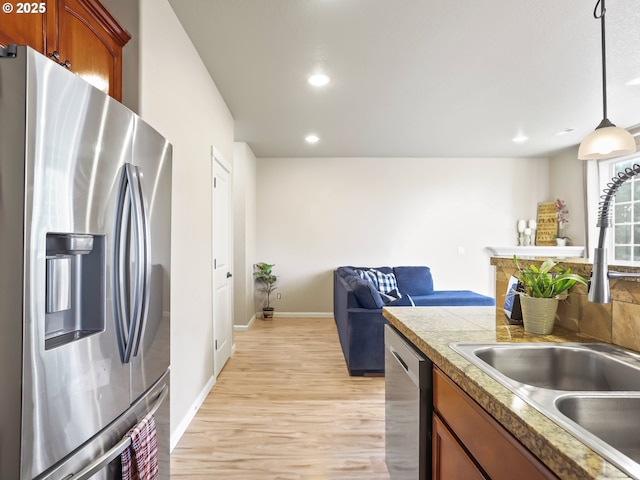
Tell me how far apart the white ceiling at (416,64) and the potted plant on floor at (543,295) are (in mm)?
1638

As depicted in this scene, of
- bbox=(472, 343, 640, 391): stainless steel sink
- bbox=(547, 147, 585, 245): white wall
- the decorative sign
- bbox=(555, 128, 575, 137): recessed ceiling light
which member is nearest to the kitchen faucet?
bbox=(472, 343, 640, 391): stainless steel sink

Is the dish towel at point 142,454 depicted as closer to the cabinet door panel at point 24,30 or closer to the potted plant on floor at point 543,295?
the cabinet door panel at point 24,30

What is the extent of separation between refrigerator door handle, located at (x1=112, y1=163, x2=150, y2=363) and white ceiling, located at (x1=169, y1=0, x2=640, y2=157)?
4.84 ft

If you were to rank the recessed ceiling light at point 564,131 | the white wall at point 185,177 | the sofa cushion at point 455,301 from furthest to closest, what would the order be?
the sofa cushion at point 455,301 < the recessed ceiling light at point 564,131 < the white wall at point 185,177

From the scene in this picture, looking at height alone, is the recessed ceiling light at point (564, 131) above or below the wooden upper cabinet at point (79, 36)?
above

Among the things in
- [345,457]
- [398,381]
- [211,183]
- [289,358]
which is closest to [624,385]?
[398,381]

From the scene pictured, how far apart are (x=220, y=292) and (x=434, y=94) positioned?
9.18 ft

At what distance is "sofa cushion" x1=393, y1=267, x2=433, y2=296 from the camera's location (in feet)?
17.2

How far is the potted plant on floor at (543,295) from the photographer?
1.33m

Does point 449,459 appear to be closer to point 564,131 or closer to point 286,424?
point 286,424

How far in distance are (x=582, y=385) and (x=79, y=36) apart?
7.38ft

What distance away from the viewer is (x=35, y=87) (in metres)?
0.80

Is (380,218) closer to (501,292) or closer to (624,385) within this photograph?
(501,292)

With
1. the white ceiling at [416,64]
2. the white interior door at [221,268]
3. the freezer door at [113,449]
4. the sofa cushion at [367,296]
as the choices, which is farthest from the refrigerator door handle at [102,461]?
the sofa cushion at [367,296]
